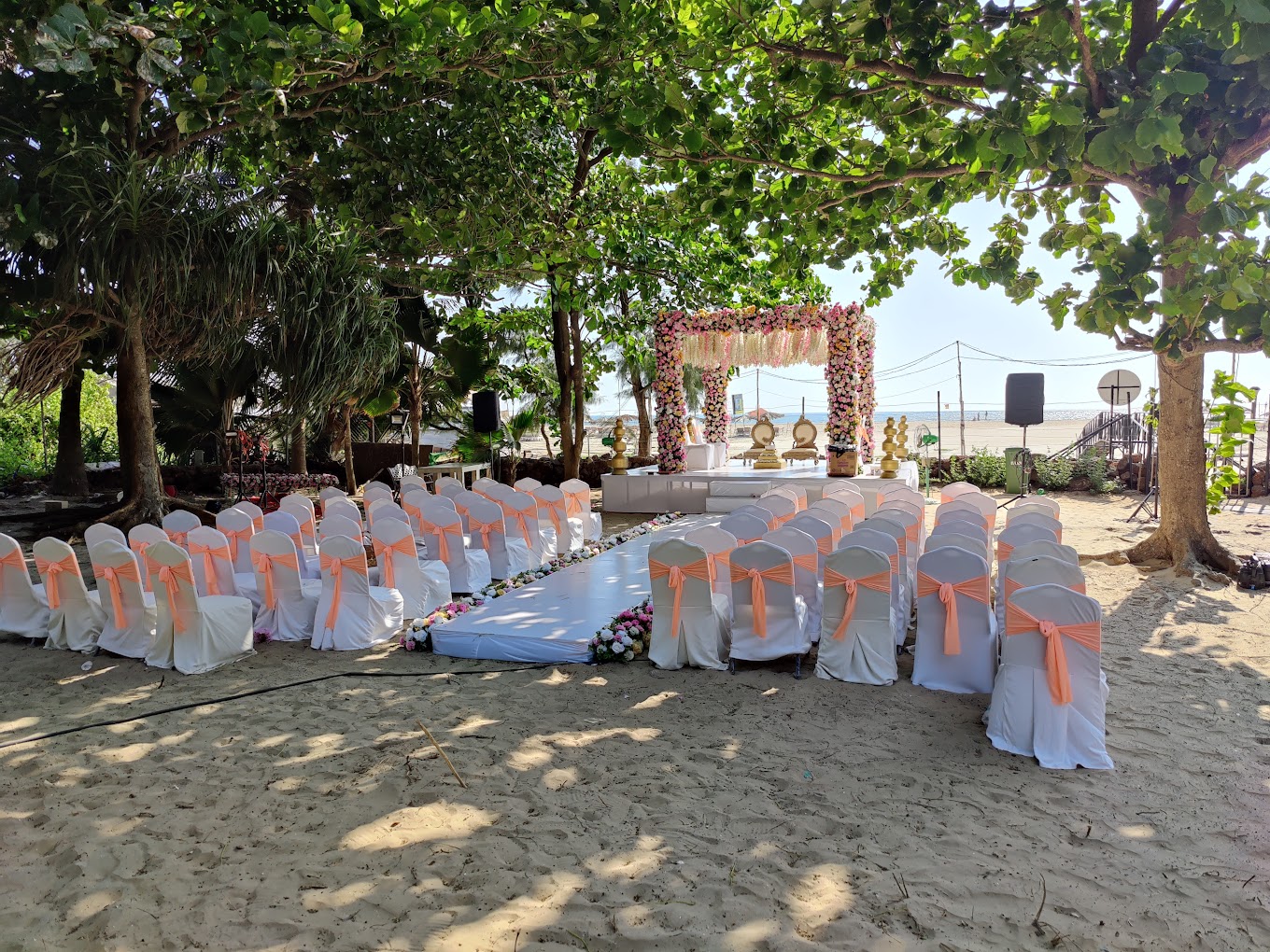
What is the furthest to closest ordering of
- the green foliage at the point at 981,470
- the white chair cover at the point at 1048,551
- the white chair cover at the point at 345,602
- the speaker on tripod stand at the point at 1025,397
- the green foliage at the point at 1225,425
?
1. the green foliage at the point at 981,470
2. the speaker on tripod stand at the point at 1025,397
3. the green foliage at the point at 1225,425
4. the white chair cover at the point at 345,602
5. the white chair cover at the point at 1048,551

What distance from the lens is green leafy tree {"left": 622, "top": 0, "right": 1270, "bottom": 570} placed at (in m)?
3.67

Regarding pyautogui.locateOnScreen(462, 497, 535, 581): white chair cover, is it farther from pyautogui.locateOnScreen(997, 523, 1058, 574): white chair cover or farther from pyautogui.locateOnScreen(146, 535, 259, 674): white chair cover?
pyautogui.locateOnScreen(997, 523, 1058, 574): white chair cover

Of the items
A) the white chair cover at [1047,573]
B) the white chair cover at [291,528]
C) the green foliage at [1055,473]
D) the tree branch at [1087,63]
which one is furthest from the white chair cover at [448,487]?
the green foliage at [1055,473]

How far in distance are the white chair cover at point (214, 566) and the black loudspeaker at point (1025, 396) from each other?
1056 centimetres

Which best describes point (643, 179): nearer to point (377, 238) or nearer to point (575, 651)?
point (377, 238)

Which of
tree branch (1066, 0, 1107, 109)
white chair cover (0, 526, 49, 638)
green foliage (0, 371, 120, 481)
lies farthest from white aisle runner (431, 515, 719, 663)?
green foliage (0, 371, 120, 481)

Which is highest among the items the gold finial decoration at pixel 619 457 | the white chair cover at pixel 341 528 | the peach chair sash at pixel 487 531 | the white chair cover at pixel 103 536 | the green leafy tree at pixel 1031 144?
the green leafy tree at pixel 1031 144

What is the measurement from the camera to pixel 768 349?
12.6 meters

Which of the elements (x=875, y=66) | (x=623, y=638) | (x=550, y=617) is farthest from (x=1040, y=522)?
(x=550, y=617)

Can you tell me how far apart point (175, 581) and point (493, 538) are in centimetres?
280

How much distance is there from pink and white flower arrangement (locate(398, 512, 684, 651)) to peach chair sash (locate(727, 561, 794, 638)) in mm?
902

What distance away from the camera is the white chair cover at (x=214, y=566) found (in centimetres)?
560

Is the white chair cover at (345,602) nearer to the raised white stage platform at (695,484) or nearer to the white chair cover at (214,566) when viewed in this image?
the white chair cover at (214,566)

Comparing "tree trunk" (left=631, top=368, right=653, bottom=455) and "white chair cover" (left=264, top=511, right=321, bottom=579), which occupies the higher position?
"tree trunk" (left=631, top=368, right=653, bottom=455)
